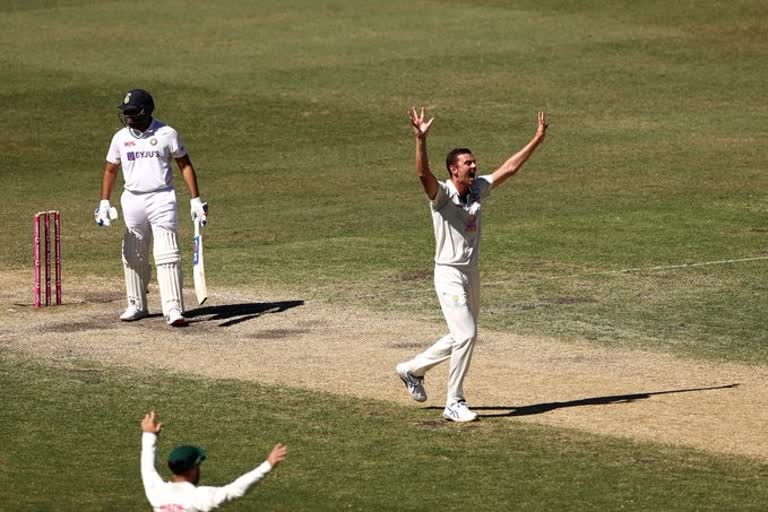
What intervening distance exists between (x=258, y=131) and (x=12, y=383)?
16622 mm

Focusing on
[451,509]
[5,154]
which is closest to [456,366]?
[451,509]

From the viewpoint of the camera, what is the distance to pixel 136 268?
693 inches

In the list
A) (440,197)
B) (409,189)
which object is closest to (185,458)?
(440,197)

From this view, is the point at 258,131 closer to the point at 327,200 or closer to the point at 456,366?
the point at 327,200

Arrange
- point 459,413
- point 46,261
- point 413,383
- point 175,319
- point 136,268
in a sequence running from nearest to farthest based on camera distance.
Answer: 1. point 459,413
2. point 413,383
3. point 175,319
4. point 136,268
5. point 46,261

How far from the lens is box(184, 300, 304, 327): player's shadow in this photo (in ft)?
57.8

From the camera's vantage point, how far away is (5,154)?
2967cm

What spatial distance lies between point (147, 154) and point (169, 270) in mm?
1226

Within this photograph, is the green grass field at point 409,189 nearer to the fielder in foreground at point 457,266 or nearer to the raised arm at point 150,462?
the fielder in foreground at point 457,266

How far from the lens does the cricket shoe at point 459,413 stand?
1355cm

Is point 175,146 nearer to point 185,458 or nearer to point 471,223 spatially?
point 471,223

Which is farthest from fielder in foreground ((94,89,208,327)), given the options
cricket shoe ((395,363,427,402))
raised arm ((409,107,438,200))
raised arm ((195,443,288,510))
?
raised arm ((195,443,288,510))

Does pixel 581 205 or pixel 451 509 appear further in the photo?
pixel 581 205

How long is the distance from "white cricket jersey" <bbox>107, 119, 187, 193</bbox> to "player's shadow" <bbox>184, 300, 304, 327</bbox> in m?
1.43
